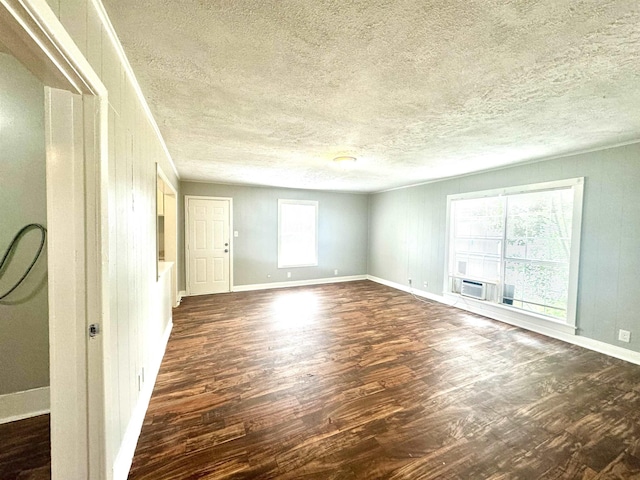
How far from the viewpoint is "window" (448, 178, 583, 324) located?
3.33 m

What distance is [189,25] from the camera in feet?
4.09

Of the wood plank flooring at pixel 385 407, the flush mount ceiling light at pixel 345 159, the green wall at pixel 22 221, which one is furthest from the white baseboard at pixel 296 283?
the green wall at pixel 22 221

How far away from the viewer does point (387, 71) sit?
1.58m

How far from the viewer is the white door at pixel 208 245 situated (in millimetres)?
5230

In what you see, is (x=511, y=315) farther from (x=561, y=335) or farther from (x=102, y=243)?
(x=102, y=243)

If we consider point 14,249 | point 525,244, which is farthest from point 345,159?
point 14,249

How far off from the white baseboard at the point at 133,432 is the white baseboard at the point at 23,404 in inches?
26.0

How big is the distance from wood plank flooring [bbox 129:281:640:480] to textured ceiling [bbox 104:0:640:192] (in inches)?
93.9

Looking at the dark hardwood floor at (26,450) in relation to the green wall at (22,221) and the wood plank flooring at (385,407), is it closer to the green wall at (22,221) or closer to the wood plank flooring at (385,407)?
the green wall at (22,221)

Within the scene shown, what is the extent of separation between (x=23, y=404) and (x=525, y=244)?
5.61 metres

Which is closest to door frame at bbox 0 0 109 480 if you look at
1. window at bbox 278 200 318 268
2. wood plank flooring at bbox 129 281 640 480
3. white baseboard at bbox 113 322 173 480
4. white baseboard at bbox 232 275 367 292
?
white baseboard at bbox 113 322 173 480

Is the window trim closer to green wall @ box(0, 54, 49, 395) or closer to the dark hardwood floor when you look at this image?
the dark hardwood floor

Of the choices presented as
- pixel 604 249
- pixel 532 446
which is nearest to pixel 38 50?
pixel 532 446

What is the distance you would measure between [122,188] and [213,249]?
13.7 ft
